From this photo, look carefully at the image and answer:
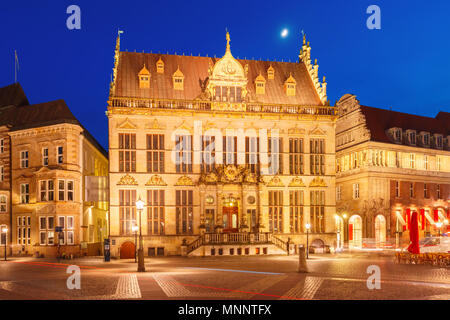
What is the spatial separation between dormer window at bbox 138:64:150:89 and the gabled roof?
13.9 metres

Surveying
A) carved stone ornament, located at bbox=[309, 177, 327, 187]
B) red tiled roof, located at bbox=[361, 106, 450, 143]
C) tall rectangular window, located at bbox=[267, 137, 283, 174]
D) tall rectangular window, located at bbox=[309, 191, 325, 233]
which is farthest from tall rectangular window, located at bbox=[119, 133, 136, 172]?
red tiled roof, located at bbox=[361, 106, 450, 143]

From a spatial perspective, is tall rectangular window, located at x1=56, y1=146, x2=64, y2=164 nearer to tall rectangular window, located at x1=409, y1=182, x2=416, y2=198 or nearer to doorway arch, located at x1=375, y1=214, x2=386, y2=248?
doorway arch, located at x1=375, y1=214, x2=386, y2=248

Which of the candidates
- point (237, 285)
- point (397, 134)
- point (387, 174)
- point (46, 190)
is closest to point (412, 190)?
point (387, 174)

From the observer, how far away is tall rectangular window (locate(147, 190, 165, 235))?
4441 cm

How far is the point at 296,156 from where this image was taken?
157ft

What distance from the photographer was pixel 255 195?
152ft

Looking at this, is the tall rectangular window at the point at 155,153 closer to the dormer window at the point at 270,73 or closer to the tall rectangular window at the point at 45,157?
the tall rectangular window at the point at 45,157

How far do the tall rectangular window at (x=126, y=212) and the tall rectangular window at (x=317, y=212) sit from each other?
55.9 feet

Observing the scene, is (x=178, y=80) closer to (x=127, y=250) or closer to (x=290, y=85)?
(x=290, y=85)

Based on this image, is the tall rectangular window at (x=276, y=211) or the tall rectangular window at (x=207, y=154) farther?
the tall rectangular window at (x=276, y=211)

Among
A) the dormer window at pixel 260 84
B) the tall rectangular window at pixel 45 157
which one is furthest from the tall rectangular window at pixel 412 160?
the tall rectangular window at pixel 45 157

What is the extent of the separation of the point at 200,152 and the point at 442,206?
33.2m

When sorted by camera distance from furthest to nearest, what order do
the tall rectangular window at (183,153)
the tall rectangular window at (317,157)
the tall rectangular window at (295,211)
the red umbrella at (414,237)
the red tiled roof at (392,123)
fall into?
1. the red tiled roof at (392,123)
2. the tall rectangular window at (317,157)
3. the tall rectangular window at (295,211)
4. the tall rectangular window at (183,153)
5. the red umbrella at (414,237)

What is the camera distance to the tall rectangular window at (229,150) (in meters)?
46.4
